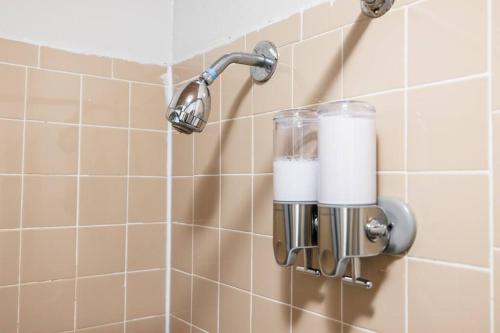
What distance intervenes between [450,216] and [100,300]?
2.85 feet

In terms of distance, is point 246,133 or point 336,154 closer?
point 336,154

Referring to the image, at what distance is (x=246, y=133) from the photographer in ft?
3.09

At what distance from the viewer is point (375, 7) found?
67 centimetres

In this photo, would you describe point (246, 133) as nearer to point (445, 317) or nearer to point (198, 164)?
point (198, 164)

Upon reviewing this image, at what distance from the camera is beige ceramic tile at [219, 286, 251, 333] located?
0.92 meters

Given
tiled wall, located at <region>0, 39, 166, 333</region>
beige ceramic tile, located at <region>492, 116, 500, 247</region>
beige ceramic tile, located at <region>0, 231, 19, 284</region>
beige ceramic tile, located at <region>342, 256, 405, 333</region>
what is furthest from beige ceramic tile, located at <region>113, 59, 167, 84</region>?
beige ceramic tile, located at <region>492, 116, 500, 247</region>

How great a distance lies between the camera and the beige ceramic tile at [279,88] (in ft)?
2.75

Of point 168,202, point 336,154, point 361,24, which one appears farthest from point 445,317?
point 168,202

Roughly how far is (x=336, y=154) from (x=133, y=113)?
72 cm

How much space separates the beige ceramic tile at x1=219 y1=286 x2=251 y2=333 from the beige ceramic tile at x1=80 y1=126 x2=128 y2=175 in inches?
16.4

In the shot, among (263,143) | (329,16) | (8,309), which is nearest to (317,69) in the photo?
(329,16)

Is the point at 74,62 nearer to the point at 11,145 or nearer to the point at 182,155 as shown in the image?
the point at 11,145

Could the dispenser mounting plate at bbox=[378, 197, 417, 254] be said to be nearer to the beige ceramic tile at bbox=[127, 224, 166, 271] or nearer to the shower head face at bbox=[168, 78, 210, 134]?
the shower head face at bbox=[168, 78, 210, 134]

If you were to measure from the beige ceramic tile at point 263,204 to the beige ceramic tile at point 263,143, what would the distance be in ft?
0.07
